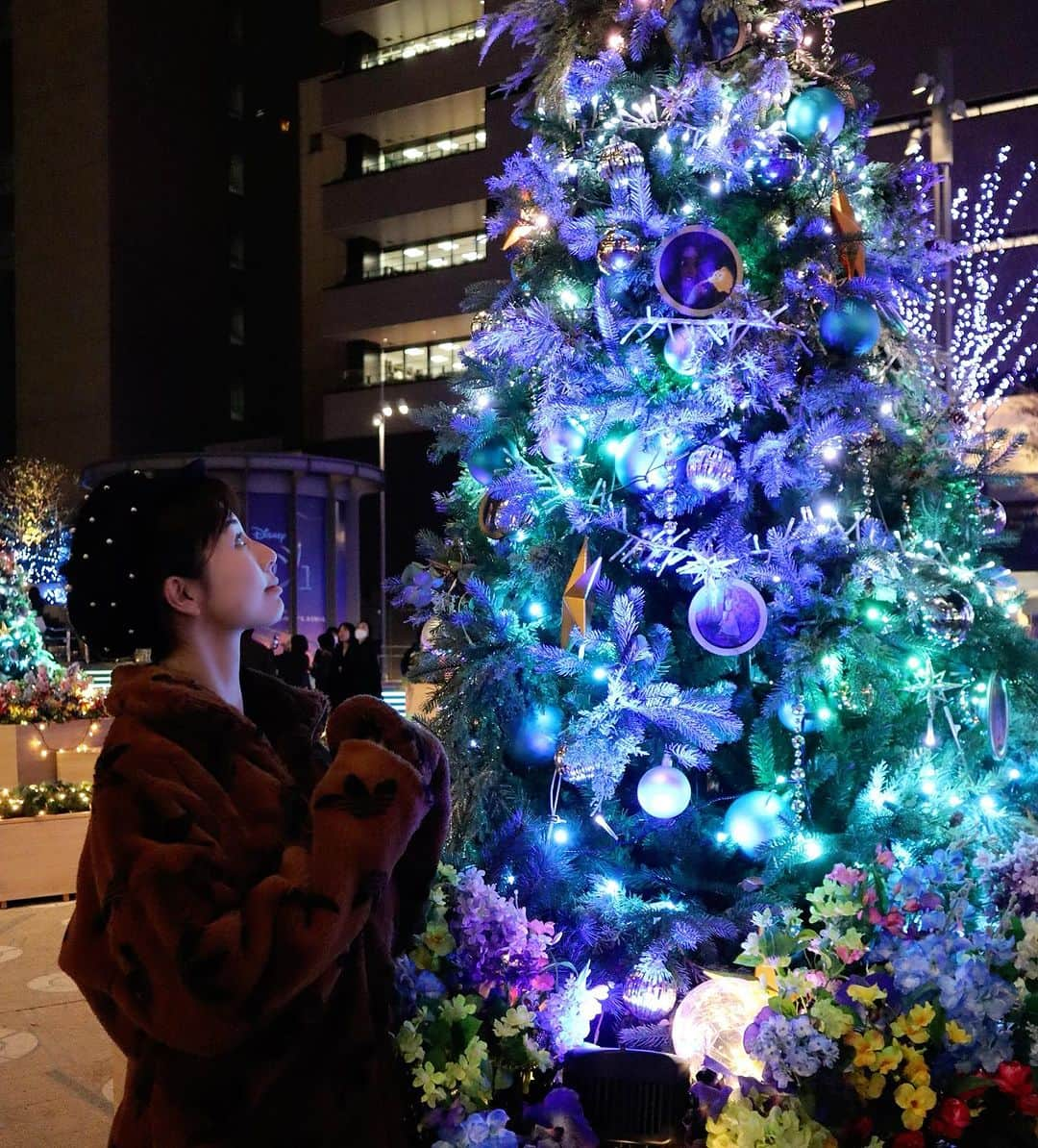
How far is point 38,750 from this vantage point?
8523mm

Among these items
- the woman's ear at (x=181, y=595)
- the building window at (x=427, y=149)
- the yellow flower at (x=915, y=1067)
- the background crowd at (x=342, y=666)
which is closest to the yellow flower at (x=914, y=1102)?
the yellow flower at (x=915, y=1067)

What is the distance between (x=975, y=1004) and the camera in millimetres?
1940

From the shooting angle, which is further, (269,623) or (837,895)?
(837,895)

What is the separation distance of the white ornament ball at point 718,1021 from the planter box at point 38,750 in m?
6.46

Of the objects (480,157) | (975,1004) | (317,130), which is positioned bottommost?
(975,1004)

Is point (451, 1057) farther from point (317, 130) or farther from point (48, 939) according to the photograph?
point (317, 130)

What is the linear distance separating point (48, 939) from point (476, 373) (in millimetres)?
4040

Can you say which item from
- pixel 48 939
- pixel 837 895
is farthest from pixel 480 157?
pixel 837 895

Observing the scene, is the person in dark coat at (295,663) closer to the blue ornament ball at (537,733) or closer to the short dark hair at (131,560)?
the blue ornament ball at (537,733)

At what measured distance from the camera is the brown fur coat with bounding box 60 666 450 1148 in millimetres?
1432

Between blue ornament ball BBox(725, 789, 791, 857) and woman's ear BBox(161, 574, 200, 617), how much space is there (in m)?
1.76

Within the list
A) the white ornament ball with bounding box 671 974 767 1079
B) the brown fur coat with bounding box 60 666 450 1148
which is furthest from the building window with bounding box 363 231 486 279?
the brown fur coat with bounding box 60 666 450 1148

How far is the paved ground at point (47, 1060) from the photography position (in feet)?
11.6

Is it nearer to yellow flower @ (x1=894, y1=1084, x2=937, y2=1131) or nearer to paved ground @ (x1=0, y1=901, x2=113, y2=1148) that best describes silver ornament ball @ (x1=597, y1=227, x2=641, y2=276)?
yellow flower @ (x1=894, y1=1084, x2=937, y2=1131)
